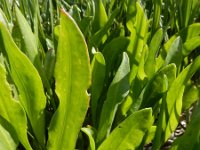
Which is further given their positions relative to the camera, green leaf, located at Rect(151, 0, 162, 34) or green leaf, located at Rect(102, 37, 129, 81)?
green leaf, located at Rect(151, 0, 162, 34)

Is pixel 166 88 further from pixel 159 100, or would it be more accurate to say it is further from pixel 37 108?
pixel 37 108

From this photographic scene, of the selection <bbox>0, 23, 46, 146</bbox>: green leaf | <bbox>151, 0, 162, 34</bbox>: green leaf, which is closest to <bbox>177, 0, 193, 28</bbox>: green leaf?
<bbox>151, 0, 162, 34</bbox>: green leaf

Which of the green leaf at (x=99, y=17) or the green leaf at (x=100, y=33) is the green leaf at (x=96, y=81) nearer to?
the green leaf at (x=100, y=33)

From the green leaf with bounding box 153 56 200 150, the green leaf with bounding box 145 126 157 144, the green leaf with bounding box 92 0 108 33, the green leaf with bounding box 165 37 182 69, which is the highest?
the green leaf with bounding box 92 0 108 33

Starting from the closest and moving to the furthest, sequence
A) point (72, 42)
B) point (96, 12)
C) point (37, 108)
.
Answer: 1. point (72, 42)
2. point (37, 108)
3. point (96, 12)

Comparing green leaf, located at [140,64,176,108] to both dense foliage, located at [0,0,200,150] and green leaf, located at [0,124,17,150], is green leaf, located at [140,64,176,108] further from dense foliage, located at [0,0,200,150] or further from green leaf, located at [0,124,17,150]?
green leaf, located at [0,124,17,150]

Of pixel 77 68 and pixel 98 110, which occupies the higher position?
pixel 77 68

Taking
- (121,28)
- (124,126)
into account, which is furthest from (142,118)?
(121,28)
